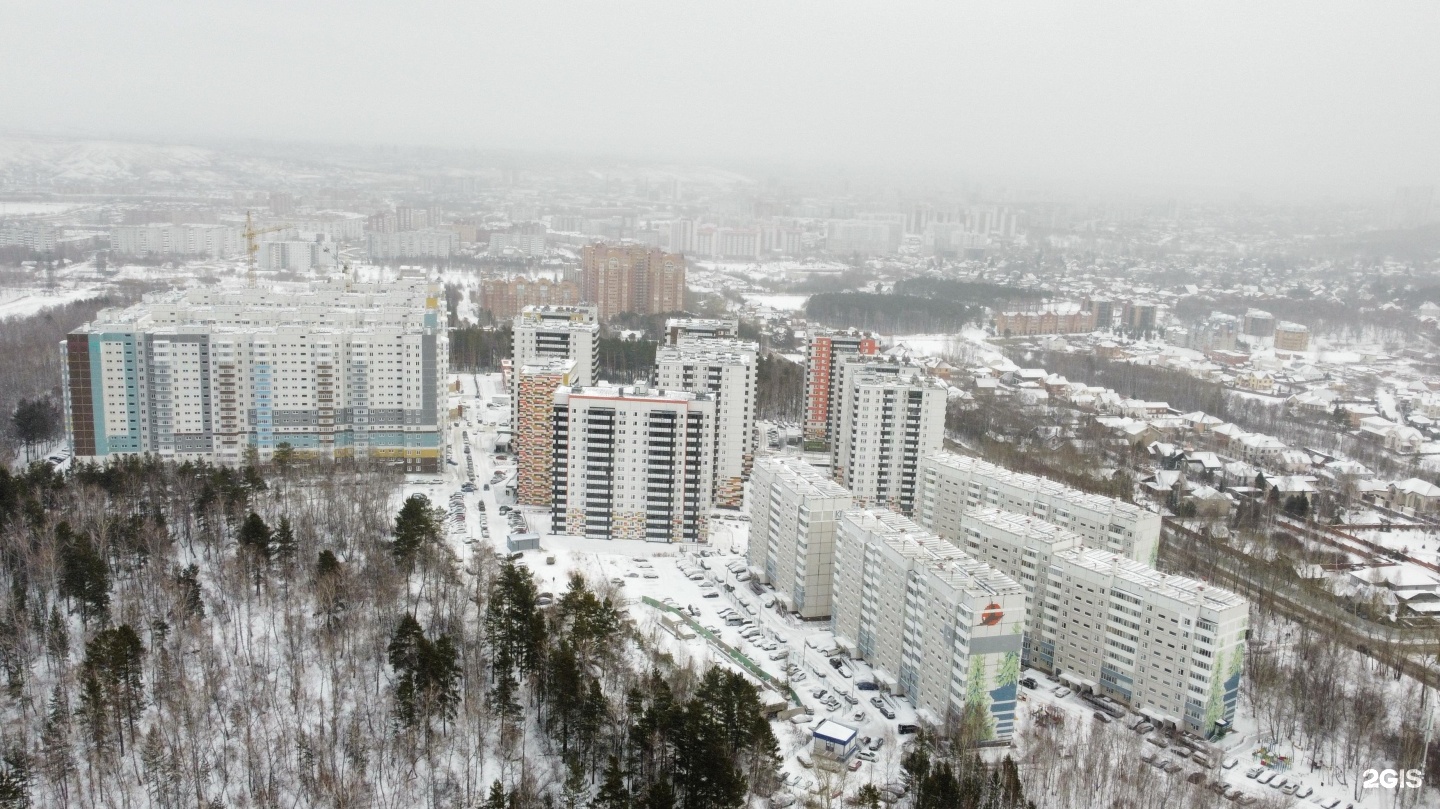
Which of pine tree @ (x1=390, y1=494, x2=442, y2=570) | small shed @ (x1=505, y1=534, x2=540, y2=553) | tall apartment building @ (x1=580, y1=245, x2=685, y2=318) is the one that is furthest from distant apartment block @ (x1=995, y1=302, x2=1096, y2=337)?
pine tree @ (x1=390, y1=494, x2=442, y2=570)

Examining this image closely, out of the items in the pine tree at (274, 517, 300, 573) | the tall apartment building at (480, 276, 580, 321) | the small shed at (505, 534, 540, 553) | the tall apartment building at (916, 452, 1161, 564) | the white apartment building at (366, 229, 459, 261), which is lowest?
the small shed at (505, 534, 540, 553)

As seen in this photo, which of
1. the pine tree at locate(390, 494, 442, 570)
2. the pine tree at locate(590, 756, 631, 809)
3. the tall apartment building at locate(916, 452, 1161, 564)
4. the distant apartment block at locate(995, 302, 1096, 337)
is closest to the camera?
the pine tree at locate(590, 756, 631, 809)

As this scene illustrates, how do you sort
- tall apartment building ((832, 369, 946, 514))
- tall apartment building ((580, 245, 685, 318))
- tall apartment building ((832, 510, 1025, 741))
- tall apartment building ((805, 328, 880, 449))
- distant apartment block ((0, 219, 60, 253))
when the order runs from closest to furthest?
1. tall apartment building ((832, 510, 1025, 741))
2. tall apartment building ((832, 369, 946, 514))
3. tall apartment building ((805, 328, 880, 449))
4. tall apartment building ((580, 245, 685, 318))
5. distant apartment block ((0, 219, 60, 253))

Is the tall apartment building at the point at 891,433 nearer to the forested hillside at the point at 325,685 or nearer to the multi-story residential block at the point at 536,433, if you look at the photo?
the multi-story residential block at the point at 536,433

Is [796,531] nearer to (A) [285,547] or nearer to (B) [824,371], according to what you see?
(A) [285,547]

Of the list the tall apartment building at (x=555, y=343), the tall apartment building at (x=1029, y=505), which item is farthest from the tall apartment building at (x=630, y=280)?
the tall apartment building at (x=1029, y=505)

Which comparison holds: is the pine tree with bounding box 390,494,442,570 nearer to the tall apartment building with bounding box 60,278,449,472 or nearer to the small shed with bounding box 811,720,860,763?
the tall apartment building with bounding box 60,278,449,472

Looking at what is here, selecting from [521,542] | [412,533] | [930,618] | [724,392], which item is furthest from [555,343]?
[930,618]
